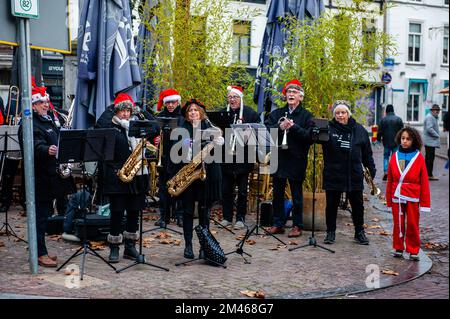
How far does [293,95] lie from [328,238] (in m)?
2.12

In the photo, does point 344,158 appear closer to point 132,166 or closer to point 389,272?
point 389,272

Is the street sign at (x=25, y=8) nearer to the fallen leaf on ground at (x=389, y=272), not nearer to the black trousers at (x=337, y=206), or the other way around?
the black trousers at (x=337, y=206)

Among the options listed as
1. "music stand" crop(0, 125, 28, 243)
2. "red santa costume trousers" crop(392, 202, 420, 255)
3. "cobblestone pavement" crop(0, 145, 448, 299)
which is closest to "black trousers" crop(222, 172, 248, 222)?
"cobblestone pavement" crop(0, 145, 448, 299)

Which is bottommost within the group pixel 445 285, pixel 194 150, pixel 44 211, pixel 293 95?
pixel 445 285

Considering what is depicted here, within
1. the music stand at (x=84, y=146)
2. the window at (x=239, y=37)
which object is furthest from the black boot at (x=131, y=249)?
the window at (x=239, y=37)

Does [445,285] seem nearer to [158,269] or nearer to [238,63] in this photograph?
[158,269]

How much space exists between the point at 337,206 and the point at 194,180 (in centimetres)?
249

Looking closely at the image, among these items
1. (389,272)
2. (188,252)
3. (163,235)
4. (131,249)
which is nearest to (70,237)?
(163,235)

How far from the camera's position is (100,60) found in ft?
32.1

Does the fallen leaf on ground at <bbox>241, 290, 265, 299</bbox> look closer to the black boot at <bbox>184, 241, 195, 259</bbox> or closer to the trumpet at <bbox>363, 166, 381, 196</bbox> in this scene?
the black boot at <bbox>184, 241, 195, 259</bbox>

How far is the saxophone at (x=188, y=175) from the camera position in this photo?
8.19 m

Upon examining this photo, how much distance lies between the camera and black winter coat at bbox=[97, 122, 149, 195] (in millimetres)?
7809
